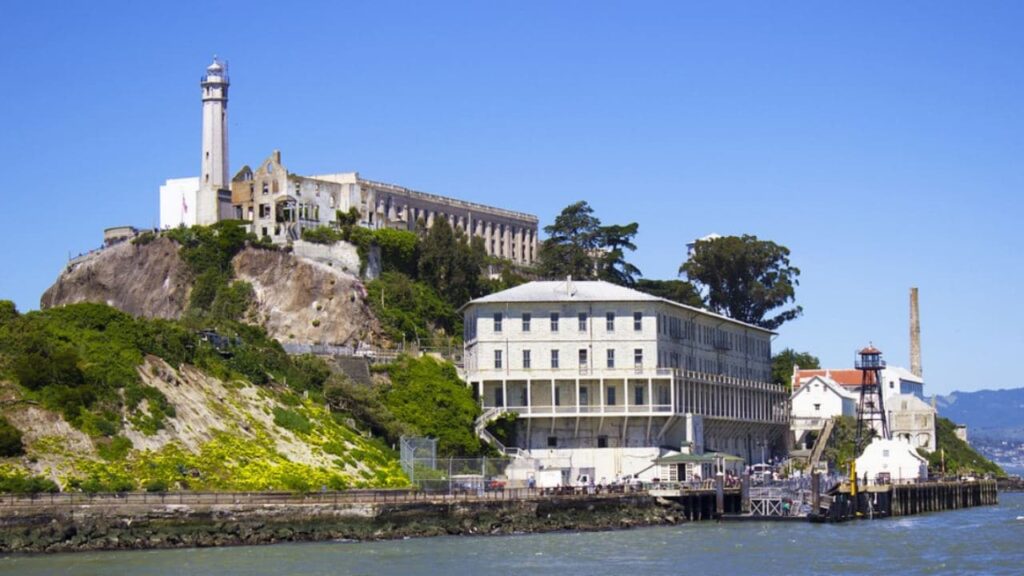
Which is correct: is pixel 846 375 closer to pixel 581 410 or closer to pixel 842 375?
pixel 842 375

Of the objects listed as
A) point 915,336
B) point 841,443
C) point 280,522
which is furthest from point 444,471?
point 915,336

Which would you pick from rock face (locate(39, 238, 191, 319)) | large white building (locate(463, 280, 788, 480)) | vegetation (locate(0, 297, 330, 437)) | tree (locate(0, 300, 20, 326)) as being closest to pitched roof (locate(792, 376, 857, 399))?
large white building (locate(463, 280, 788, 480))

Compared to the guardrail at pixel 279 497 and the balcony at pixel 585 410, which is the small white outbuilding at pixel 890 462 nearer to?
the balcony at pixel 585 410

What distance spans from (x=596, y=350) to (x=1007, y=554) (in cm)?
3103

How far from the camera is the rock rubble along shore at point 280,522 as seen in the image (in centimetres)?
6625

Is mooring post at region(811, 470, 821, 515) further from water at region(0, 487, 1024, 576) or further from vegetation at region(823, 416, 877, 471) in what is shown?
vegetation at region(823, 416, 877, 471)

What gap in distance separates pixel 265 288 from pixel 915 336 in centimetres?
6949

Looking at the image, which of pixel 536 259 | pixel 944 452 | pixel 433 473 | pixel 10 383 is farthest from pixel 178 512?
pixel 944 452

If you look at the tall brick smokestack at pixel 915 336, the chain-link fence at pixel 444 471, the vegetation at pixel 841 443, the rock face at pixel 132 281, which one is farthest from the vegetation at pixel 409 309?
the tall brick smokestack at pixel 915 336

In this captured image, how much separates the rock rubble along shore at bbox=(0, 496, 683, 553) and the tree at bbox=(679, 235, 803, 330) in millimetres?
49844

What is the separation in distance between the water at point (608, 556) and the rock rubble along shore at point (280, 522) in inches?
57.1

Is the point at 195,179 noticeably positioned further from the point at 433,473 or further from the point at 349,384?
the point at 433,473

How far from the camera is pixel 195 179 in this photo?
390 feet

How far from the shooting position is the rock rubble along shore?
66.2 meters
